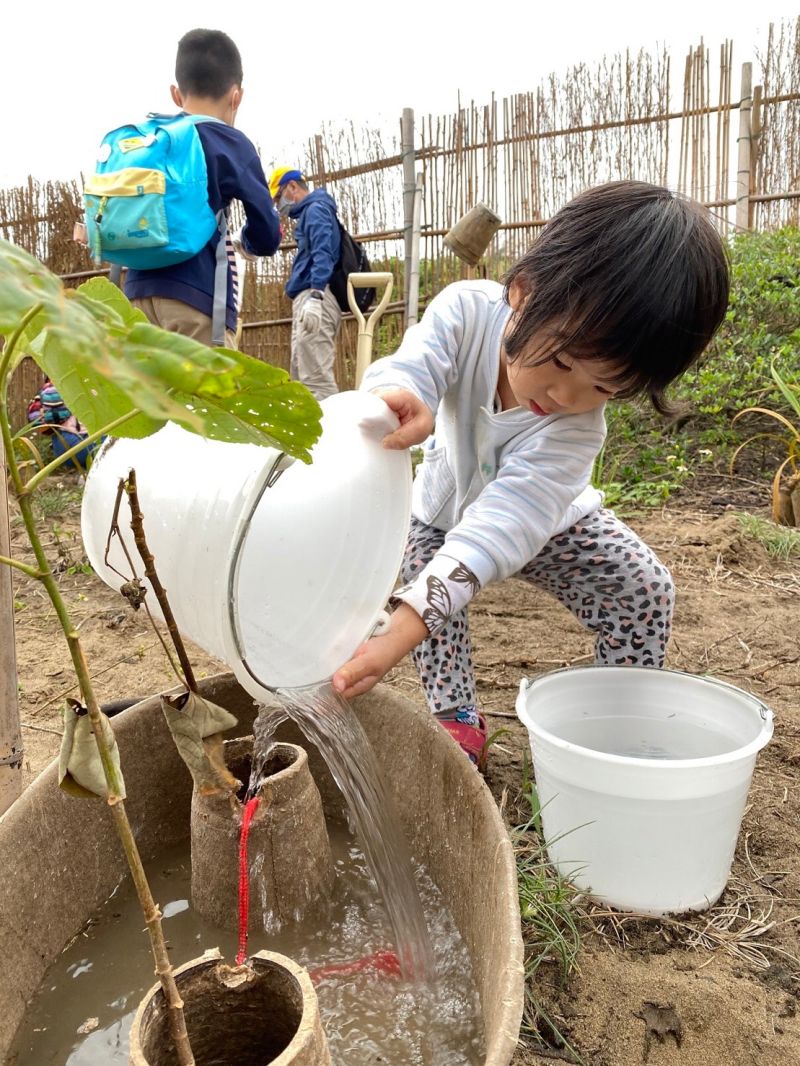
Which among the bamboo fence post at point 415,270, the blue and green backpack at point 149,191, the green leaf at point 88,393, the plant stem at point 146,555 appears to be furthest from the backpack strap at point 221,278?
the bamboo fence post at point 415,270

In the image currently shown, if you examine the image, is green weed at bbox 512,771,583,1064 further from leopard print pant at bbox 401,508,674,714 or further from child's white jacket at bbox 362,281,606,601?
child's white jacket at bbox 362,281,606,601

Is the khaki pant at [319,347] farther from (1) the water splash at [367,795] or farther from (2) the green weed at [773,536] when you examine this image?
(1) the water splash at [367,795]

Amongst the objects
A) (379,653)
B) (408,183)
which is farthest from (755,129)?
(379,653)

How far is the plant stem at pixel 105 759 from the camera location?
18.2 inches

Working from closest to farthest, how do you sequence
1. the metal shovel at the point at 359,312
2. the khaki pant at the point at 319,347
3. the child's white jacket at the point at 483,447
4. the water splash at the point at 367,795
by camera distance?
the water splash at the point at 367,795
the child's white jacket at the point at 483,447
the metal shovel at the point at 359,312
the khaki pant at the point at 319,347

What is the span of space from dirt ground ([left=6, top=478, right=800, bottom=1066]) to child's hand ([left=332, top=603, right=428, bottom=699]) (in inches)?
17.6

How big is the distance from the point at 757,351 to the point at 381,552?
11.1 ft

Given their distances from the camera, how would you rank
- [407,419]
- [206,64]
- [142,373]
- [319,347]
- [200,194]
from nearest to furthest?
1. [142,373]
2. [407,419]
3. [200,194]
4. [206,64]
5. [319,347]

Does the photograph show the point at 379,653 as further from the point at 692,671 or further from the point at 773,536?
the point at 773,536

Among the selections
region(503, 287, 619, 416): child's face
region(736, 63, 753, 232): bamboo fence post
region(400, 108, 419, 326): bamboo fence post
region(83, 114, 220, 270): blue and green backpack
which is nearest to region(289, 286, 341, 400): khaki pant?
region(400, 108, 419, 326): bamboo fence post

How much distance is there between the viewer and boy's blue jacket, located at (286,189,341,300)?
4230 mm

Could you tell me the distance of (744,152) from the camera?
17.2 ft

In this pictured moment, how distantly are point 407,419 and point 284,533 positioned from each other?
263 mm

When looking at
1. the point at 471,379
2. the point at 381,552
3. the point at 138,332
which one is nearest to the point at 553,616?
the point at 471,379
